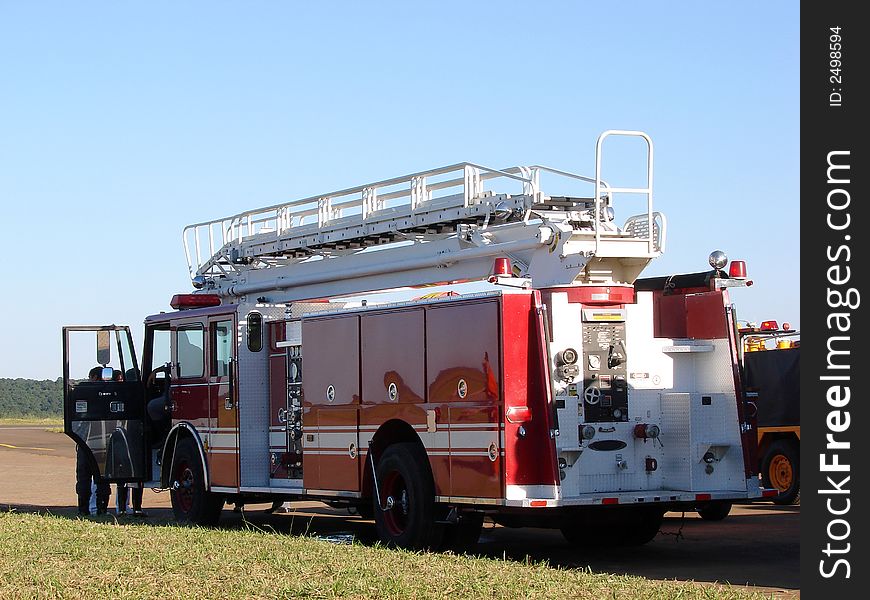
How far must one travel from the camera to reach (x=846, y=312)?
788 centimetres

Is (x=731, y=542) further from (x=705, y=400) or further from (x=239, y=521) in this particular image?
(x=239, y=521)

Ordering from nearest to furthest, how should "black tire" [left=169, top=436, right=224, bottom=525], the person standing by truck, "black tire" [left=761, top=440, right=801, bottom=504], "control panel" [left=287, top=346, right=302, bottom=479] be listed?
"control panel" [left=287, top=346, right=302, bottom=479] → "black tire" [left=169, top=436, right=224, bottom=525] → the person standing by truck → "black tire" [left=761, top=440, right=801, bottom=504]

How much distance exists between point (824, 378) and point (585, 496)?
4.52m

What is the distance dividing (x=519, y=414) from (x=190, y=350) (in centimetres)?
614

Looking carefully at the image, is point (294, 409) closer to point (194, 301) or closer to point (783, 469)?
point (194, 301)

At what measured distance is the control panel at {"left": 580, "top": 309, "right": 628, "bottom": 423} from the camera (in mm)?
12484

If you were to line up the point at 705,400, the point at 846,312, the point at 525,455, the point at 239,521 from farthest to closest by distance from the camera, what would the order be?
1. the point at 239,521
2. the point at 705,400
3. the point at 525,455
4. the point at 846,312

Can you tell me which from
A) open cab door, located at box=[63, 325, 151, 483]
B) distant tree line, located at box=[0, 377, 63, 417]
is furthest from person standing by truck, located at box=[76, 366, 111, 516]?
distant tree line, located at box=[0, 377, 63, 417]

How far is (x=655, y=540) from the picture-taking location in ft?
49.7

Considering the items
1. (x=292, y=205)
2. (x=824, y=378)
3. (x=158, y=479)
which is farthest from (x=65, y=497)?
(x=824, y=378)

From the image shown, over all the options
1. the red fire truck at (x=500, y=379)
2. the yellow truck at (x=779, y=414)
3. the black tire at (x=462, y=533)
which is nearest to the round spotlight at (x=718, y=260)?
the red fire truck at (x=500, y=379)

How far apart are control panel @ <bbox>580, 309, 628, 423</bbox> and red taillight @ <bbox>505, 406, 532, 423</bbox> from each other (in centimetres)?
59

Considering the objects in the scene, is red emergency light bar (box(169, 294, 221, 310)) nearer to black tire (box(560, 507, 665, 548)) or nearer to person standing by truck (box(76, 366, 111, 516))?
person standing by truck (box(76, 366, 111, 516))

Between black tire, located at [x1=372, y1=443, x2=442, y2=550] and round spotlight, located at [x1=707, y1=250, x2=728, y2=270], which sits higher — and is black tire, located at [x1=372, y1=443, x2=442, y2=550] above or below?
below
